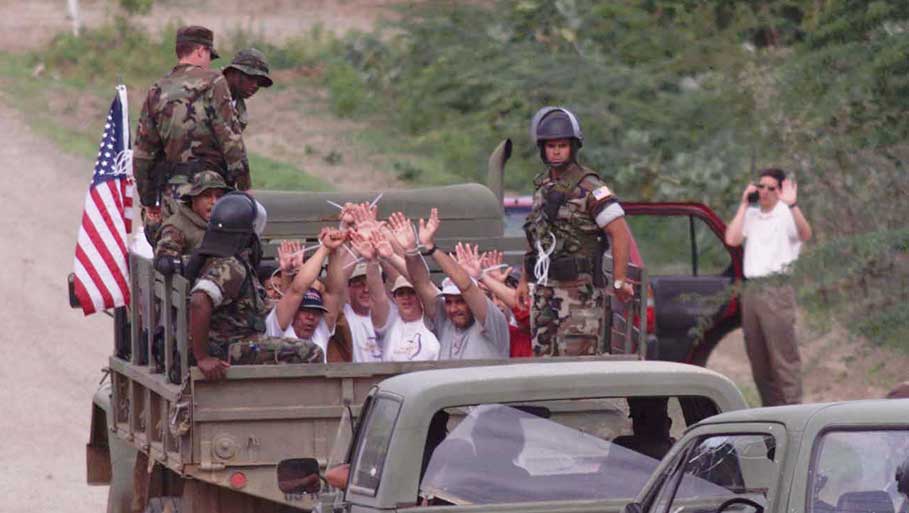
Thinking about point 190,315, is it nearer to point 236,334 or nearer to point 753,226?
point 236,334

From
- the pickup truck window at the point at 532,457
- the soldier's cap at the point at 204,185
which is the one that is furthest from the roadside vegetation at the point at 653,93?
the pickup truck window at the point at 532,457

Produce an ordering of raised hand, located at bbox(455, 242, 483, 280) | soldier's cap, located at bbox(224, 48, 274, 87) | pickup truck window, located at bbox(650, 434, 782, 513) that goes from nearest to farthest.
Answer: pickup truck window, located at bbox(650, 434, 782, 513) → raised hand, located at bbox(455, 242, 483, 280) → soldier's cap, located at bbox(224, 48, 274, 87)

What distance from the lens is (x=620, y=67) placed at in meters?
22.2

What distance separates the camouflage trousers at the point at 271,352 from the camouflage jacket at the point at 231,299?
2.3 inches

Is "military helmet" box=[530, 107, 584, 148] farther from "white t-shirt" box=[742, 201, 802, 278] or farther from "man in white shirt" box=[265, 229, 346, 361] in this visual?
"white t-shirt" box=[742, 201, 802, 278]

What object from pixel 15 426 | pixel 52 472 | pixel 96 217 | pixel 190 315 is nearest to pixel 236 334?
pixel 190 315

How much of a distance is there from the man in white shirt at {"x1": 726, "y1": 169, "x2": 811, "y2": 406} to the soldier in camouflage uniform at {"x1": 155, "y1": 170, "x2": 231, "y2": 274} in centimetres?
616

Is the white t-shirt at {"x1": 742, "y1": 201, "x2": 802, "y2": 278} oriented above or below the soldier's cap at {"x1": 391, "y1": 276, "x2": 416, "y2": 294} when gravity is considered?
above

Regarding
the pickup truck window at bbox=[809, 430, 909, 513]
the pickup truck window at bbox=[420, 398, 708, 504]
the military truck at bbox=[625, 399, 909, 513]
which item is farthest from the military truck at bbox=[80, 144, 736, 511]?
the pickup truck window at bbox=[809, 430, 909, 513]

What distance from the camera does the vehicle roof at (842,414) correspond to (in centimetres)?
512

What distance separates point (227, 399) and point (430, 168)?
54.2ft

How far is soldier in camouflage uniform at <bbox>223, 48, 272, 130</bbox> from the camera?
10.7 meters

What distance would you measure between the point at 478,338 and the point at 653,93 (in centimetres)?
1292

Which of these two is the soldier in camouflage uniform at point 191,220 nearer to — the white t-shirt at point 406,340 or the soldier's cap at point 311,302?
the soldier's cap at point 311,302
